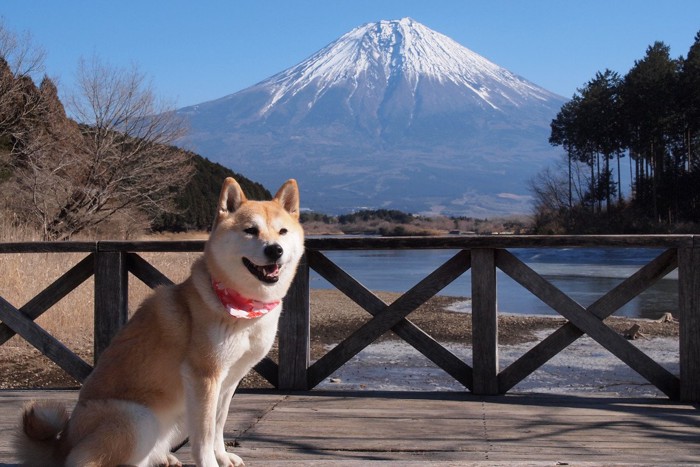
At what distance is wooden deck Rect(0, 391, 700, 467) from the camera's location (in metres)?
3.58

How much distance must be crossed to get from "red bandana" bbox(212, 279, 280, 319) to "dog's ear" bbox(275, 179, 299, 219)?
0.51 metres

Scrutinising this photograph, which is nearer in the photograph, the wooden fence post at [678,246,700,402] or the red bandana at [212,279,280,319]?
the red bandana at [212,279,280,319]

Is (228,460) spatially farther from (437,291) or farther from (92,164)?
(92,164)

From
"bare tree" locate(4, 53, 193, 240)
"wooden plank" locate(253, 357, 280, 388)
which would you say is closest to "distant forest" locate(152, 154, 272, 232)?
"bare tree" locate(4, 53, 193, 240)

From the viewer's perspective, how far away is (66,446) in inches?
117

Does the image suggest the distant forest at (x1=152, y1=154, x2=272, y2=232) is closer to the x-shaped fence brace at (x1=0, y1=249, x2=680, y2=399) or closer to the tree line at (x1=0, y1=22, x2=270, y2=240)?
the tree line at (x1=0, y1=22, x2=270, y2=240)

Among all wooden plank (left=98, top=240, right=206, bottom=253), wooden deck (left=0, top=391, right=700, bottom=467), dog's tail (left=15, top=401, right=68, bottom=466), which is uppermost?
wooden plank (left=98, top=240, right=206, bottom=253)

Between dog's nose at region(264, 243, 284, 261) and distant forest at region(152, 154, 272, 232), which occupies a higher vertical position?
distant forest at region(152, 154, 272, 232)

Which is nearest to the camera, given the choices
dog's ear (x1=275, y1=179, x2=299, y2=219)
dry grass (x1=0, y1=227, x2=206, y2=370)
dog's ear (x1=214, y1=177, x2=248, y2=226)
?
dog's ear (x1=214, y1=177, x2=248, y2=226)

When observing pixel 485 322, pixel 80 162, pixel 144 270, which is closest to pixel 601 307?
pixel 485 322

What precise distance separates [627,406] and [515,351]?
567cm

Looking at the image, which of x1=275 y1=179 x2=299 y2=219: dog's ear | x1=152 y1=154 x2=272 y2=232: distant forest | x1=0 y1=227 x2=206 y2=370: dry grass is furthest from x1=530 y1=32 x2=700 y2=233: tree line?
x1=275 y1=179 x2=299 y2=219: dog's ear

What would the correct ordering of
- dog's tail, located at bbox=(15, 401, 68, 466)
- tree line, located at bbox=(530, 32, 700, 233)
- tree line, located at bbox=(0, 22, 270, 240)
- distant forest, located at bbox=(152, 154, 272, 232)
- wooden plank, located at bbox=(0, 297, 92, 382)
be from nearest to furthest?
dog's tail, located at bbox=(15, 401, 68, 466) < wooden plank, located at bbox=(0, 297, 92, 382) < tree line, located at bbox=(0, 22, 270, 240) < distant forest, located at bbox=(152, 154, 272, 232) < tree line, located at bbox=(530, 32, 700, 233)

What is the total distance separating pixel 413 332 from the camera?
5113mm
